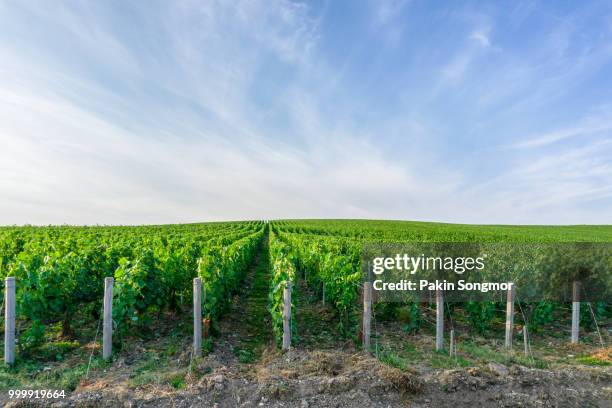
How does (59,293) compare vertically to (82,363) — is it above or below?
above

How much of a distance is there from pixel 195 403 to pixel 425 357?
4684 mm

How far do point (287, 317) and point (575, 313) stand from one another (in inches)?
299

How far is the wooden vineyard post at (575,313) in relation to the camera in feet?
29.7

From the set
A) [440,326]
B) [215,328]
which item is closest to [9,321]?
[215,328]

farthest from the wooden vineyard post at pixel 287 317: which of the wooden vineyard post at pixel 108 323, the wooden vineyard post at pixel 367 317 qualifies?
the wooden vineyard post at pixel 108 323

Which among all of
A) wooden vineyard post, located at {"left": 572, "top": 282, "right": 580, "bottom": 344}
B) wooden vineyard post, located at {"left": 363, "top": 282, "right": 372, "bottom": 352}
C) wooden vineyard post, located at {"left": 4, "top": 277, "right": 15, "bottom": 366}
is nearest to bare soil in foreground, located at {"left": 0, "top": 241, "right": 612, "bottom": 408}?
wooden vineyard post, located at {"left": 363, "top": 282, "right": 372, "bottom": 352}

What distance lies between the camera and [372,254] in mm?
11188

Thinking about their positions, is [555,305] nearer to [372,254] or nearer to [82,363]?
[372,254]

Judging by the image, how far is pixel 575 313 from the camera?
919 centimetres

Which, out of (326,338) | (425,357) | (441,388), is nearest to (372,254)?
(326,338)

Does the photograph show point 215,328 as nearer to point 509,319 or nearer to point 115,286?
point 115,286

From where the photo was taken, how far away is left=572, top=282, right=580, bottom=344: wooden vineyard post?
29.7 ft

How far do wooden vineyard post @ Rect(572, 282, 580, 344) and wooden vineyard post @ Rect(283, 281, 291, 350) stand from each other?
7.37 m

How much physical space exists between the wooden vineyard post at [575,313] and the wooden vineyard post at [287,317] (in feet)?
24.2
